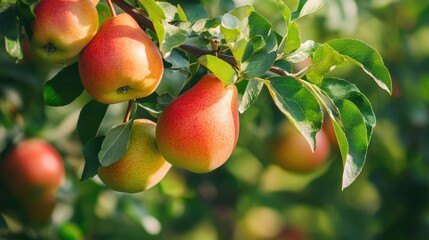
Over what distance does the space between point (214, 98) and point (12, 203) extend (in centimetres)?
118

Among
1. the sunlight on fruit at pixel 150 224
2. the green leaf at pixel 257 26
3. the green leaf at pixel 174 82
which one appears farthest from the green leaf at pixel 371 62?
the sunlight on fruit at pixel 150 224

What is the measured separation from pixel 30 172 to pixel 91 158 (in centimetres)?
102

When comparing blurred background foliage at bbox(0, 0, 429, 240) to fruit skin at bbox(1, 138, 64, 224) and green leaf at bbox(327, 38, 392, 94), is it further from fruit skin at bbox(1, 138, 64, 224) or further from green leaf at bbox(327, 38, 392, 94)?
green leaf at bbox(327, 38, 392, 94)

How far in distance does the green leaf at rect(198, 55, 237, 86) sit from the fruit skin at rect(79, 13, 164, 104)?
0.19 ft

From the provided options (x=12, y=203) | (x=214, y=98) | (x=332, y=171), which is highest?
(x=214, y=98)

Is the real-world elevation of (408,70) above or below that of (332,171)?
above

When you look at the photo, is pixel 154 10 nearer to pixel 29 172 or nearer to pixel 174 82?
pixel 174 82

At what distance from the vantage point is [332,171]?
313cm

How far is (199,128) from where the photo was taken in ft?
3.67

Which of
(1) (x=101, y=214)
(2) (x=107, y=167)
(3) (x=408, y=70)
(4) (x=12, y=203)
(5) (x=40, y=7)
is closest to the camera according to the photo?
(5) (x=40, y=7)

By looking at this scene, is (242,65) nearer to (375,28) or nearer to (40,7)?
(40,7)

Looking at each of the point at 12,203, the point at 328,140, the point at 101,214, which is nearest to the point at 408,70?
the point at 328,140

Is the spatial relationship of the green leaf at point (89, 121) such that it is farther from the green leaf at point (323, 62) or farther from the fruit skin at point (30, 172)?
the fruit skin at point (30, 172)

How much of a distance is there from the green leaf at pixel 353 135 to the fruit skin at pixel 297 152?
1.55 metres
